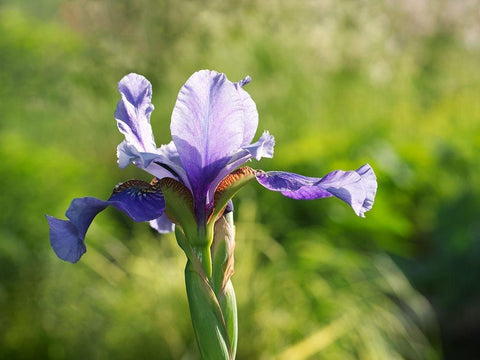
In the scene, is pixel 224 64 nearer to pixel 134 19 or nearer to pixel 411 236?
pixel 134 19

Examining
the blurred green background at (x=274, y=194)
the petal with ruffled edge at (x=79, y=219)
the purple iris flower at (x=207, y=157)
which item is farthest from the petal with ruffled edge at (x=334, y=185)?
the blurred green background at (x=274, y=194)

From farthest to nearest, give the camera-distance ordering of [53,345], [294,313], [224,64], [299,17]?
[224,64] < [299,17] < [53,345] < [294,313]

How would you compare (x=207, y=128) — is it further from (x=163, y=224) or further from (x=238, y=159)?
(x=163, y=224)

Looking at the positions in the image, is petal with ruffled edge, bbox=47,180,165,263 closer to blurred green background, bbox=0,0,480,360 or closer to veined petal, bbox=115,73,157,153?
veined petal, bbox=115,73,157,153

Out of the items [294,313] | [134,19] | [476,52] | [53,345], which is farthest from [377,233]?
[476,52]

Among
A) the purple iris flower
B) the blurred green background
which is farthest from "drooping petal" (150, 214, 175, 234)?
the blurred green background

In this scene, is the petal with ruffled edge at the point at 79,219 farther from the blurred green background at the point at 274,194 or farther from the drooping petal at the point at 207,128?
the blurred green background at the point at 274,194

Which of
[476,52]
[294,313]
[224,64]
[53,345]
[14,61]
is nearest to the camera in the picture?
[294,313]
